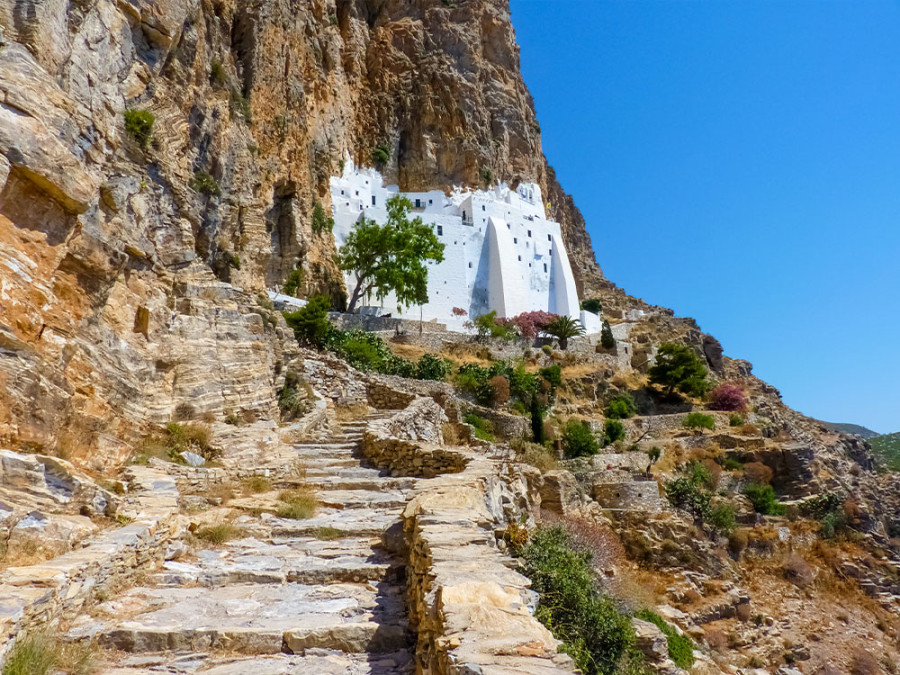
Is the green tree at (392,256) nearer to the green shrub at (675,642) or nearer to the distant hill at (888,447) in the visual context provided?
the green shrub at (675,642)

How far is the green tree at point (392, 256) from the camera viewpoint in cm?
3112

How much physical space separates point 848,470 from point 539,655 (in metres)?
31.2

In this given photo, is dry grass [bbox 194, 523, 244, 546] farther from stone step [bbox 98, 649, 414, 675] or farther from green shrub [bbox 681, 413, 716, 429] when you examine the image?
green shrub [bbox 681, 413, 716, 429]

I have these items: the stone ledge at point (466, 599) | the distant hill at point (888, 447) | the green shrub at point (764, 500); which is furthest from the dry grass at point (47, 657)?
the distant hill at point (888, 447)

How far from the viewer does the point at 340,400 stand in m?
15.1

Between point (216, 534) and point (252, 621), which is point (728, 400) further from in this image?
point (252, 621)

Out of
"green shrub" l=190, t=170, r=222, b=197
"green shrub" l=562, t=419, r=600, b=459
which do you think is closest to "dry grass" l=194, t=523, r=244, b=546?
"green shrub" l=190, t=170, r=222, b=197

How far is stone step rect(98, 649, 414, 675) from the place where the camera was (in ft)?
11.0

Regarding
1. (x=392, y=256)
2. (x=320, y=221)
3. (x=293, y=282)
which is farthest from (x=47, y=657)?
(x=320, y=221)

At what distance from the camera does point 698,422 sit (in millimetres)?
26766

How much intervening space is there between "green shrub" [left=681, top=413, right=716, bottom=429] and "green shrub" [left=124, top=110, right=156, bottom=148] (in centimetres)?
2501

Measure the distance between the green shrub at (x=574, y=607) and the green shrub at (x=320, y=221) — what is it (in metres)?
28.2

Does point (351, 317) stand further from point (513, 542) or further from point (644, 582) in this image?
point (513, 542)

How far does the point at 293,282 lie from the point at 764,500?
73.9 ft
